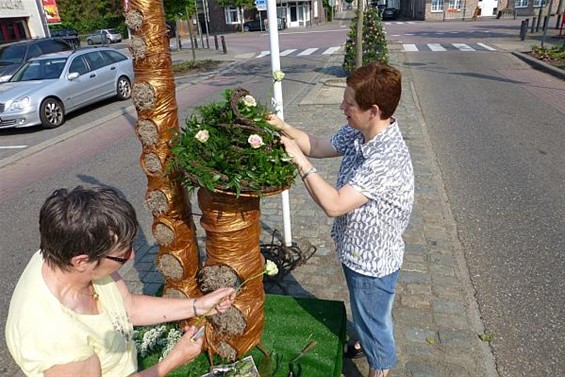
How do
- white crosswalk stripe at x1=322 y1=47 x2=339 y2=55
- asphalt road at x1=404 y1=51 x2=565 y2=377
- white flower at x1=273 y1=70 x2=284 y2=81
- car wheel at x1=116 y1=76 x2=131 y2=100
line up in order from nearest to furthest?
white flower at x1=273 y1=70 x2=284 y2=81, asphalt road at x1=404 y1=51 x2=565 y2=377, car wheel at x1=116 y1=76 x2=131 y2=100, white crosswalk stripe at x1=322 y1=47 x2=339 y2=55

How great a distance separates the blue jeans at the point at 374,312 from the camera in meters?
2.31

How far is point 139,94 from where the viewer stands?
98.0 inches

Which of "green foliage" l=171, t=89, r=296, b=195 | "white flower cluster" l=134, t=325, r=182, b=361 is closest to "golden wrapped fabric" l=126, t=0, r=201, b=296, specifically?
"white flower cluster" l=134, t=325, r=182, b=361

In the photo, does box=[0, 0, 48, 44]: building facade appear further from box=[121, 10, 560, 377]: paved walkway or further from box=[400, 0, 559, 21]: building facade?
box=[400, 0, 559, 21]: building facade

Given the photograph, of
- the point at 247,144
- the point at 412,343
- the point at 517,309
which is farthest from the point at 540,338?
the point at 247,144

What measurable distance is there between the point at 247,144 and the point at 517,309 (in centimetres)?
281

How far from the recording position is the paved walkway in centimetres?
289

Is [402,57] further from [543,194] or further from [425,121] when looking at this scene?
[543,194]

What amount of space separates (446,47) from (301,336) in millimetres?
20790

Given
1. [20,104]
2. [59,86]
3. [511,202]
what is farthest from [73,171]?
[511,202]

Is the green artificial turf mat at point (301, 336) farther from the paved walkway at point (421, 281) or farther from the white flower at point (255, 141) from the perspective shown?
the white flower at point (255, 141)

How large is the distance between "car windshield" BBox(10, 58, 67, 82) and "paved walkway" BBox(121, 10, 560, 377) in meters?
7.92

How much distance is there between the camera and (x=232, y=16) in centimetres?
4612

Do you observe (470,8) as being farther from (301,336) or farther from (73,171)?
(301,336)
